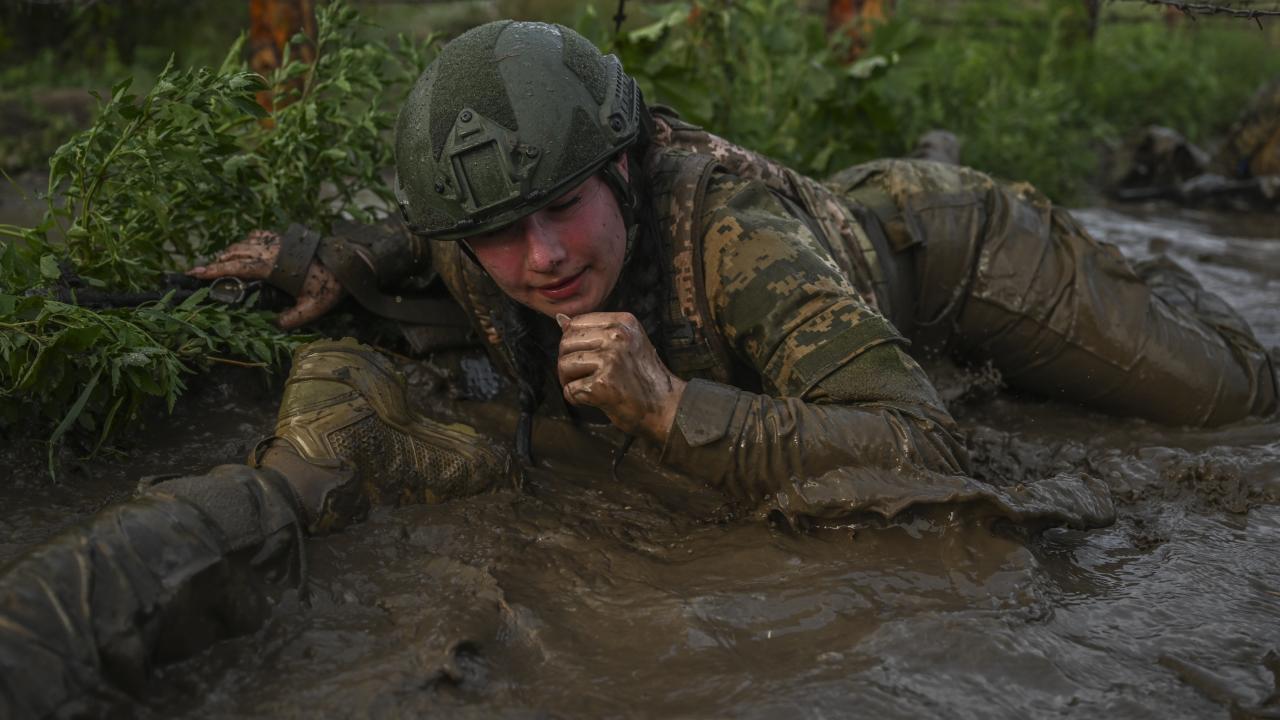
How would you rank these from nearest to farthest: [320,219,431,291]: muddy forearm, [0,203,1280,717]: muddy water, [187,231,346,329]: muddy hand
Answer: [0,203,1280,717]: muddy water < [187,231,346,329]: muddy hand < [320,219,431,291]: muddy forearm

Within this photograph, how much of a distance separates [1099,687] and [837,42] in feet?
16.3

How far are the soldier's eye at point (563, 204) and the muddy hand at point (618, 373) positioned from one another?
0.31 m

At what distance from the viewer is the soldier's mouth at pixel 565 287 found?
3090 millimetres

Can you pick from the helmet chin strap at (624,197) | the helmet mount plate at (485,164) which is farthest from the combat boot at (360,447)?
the helmet chin strap at (624,197)

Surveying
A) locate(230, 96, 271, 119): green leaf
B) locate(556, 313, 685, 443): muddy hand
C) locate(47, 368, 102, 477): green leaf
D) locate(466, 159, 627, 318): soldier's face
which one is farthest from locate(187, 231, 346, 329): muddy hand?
locate(556, 313, 685, 443): muddy hand

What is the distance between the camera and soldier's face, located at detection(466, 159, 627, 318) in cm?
302

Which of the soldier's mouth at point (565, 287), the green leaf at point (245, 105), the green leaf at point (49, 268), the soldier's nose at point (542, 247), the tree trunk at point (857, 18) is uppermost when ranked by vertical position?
the tree trunk at point (857, 18)

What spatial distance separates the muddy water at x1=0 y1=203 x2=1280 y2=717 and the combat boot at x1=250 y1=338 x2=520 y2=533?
0.24ft

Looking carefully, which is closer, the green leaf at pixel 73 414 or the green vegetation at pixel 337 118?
the green leaf at pixel 73 414

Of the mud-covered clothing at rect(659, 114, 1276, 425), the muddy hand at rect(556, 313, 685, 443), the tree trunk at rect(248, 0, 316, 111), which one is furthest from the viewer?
the tree trunk at rect(248, 0, 316, 111)

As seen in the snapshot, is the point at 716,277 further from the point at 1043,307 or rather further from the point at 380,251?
the point at 1043,307

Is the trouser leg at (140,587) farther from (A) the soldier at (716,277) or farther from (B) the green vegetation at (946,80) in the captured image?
(B) the green vegetation at (946,80)

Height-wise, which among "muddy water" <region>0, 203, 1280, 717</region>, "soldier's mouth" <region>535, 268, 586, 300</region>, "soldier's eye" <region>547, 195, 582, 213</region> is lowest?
"muddy water" <region>0, 203, 1280, 717</region>

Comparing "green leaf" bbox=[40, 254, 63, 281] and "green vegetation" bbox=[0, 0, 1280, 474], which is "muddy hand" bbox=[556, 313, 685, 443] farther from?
"green leaf" bbox=[40, 254, 63, 281]
